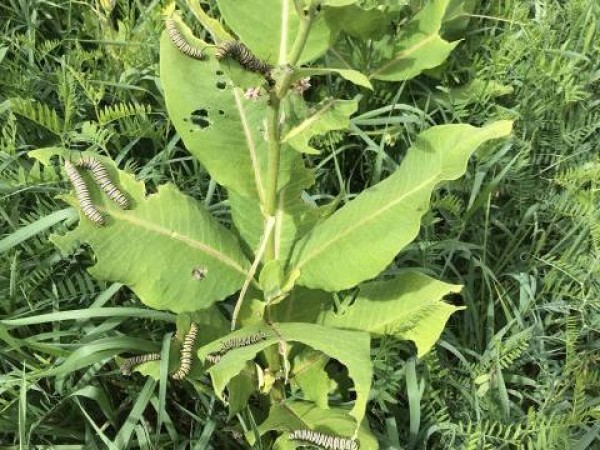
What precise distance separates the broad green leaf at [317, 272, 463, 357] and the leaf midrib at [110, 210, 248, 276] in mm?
283

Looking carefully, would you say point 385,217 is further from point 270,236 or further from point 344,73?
point 344,73

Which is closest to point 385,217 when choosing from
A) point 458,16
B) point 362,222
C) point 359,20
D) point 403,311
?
point 362,222

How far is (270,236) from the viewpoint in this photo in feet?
5.66

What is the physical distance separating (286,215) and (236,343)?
0.35 m

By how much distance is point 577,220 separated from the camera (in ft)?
7.60

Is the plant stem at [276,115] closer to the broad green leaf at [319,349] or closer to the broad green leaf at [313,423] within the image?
the broad green leaf at [319,349]

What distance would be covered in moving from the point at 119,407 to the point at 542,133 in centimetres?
165

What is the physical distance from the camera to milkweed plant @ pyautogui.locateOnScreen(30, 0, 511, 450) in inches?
60.0

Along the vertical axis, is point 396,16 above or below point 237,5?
below

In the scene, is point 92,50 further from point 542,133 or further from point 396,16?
point 542,133

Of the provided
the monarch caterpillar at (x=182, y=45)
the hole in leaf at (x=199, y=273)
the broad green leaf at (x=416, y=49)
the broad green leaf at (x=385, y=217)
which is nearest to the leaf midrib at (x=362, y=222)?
the broad green leaf at (x=385, y=217)

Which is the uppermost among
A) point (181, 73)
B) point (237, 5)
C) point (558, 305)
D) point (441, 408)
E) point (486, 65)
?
point (237, 5)

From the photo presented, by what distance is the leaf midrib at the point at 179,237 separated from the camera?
1567mm

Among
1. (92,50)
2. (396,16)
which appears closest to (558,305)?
(396,16)
